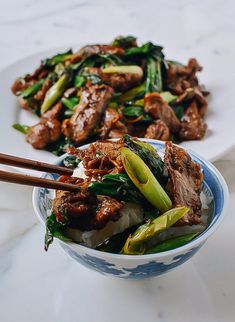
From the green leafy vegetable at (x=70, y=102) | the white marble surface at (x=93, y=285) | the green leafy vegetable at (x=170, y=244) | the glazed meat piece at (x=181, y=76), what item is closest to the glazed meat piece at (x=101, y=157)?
the green leafy vegetable at (x=170, y=244)

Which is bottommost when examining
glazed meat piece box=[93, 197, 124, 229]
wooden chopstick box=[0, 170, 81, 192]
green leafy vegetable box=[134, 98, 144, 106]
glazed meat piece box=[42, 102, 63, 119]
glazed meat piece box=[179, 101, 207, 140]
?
glazed meat piece box=[42, 102, 63, 119]

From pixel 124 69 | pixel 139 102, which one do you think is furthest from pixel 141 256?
pixel 124 69

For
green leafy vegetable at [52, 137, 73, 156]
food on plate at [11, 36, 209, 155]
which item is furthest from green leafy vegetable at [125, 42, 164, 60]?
green leafy vegetable at [52, 137, 73, 156]

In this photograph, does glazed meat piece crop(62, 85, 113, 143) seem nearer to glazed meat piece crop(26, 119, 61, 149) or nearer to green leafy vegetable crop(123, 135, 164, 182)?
glazed meat piece crop(26, 119, 61, 149)

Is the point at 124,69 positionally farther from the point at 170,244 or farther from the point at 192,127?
the point at 170,244

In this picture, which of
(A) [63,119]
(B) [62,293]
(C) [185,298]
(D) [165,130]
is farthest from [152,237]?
(A) [63,119]

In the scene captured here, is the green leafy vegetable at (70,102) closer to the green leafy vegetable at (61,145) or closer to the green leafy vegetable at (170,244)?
the green leafy vegetable at (61,145)
